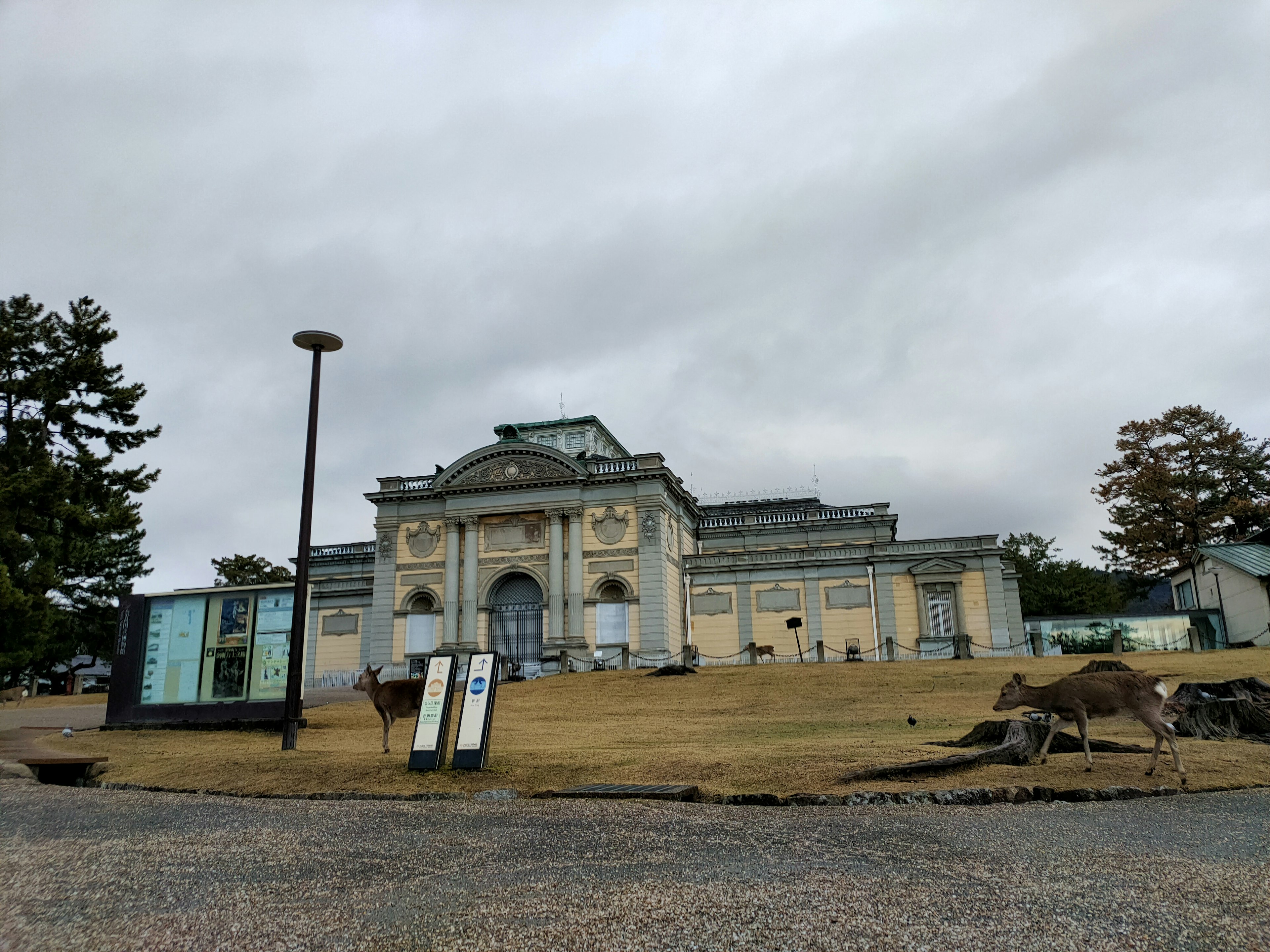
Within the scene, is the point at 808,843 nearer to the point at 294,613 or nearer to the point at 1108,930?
the point at 1108,930

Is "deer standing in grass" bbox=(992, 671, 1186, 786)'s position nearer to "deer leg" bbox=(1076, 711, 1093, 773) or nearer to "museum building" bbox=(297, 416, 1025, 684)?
"deer leg" bbox=(1076, 711, 1093, 773)

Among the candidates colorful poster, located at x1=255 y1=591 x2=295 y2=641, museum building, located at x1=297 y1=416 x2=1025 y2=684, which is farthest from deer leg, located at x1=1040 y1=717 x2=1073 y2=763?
museum building, located at x1=297 y1=416 x2=1025 y2=684

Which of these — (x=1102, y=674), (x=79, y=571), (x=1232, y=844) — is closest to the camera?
(x=1232, y=844)

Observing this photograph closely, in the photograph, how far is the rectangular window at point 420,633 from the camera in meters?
43.2

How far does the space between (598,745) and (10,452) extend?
18453 mm

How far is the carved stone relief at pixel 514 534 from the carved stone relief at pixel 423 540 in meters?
2.67

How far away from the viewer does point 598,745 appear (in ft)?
45.3

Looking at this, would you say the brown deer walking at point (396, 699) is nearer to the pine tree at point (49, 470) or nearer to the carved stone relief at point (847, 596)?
the pine tree at point (49, 470)

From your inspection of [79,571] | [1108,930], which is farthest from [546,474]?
[1108,930]

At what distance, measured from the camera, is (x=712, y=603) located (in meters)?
44.3

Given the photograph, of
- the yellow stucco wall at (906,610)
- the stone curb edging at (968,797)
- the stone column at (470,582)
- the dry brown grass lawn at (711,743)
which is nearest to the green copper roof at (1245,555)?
the dry brown grass lawn at (711,743)

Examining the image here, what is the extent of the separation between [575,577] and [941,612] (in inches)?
672

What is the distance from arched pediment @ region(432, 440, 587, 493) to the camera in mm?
43281

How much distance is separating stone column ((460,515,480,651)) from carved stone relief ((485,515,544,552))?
26.9 inches
